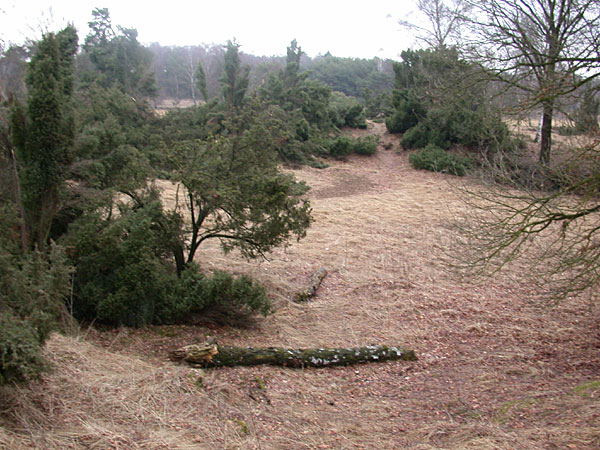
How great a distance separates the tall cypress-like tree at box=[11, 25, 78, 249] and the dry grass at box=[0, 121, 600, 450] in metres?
1.95

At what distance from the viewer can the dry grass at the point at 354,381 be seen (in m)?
3.95

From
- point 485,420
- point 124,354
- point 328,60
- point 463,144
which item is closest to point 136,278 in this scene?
point 124,354

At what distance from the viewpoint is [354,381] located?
241 inches

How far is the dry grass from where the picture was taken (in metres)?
3.95

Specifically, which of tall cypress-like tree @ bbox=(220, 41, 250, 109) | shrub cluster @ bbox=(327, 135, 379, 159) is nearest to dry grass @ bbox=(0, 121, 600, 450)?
shrub cluster @ bbox=(327, 135, 379, 159)

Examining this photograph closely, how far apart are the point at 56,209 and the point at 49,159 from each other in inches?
29.3

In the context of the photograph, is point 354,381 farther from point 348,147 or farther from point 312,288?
point 348,147

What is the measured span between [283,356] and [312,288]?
3.74 meters

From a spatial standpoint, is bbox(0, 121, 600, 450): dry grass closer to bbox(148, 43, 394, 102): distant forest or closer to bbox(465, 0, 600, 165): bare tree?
bbox(465, 0, 600, 165): bare tree

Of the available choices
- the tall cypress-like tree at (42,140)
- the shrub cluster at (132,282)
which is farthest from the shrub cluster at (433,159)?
the tall cypress-like tree at (42,140)

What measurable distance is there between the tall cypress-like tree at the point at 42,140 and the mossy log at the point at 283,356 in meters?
3.01

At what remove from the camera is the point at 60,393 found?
4.18 m

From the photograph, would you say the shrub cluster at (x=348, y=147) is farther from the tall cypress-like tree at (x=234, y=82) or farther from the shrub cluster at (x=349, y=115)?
the tall cypress-like tree at (x=234, y=82)

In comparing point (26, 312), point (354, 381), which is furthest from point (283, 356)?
point (26, 312)
